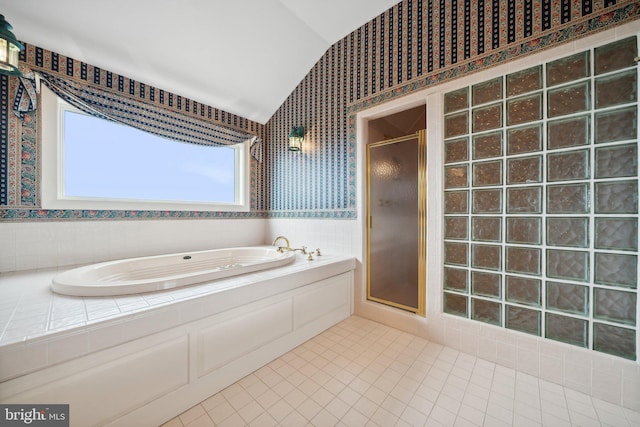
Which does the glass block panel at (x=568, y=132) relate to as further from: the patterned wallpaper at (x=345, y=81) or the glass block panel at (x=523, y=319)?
the glass block panel at (x=523, y=319)

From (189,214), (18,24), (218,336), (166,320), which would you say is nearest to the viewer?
(166,320)

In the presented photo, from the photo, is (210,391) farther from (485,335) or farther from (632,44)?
(632,44)

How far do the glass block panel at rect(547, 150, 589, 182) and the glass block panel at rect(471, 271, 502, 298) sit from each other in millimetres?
747

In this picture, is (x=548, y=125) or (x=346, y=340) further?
(x=346, y=340)

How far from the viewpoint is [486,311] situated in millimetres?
1748

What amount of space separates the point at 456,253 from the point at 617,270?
31.7 inches

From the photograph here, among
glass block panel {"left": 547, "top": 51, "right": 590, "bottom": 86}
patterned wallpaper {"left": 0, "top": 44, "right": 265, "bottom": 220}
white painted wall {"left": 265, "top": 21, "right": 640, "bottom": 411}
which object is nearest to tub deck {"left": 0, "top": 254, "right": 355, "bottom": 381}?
patterned wallpaper {"left": 0, "top": 44, "right": 265, "bottom": 220}

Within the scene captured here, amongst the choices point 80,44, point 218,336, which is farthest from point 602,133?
point 80,44

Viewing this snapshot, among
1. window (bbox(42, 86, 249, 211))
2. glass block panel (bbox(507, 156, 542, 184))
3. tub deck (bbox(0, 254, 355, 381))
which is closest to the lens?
tub deck (bbox(0, 254, 355, 381))

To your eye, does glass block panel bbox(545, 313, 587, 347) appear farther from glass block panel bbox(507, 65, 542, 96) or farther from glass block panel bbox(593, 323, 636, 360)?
glass block panel bbox(507, 65, 542, 96)

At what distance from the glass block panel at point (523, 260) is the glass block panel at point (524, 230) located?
2.2 inches

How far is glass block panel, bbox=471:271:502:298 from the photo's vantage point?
5.60ft

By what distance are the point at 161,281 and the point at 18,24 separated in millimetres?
2172

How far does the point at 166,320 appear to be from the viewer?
1.19m
